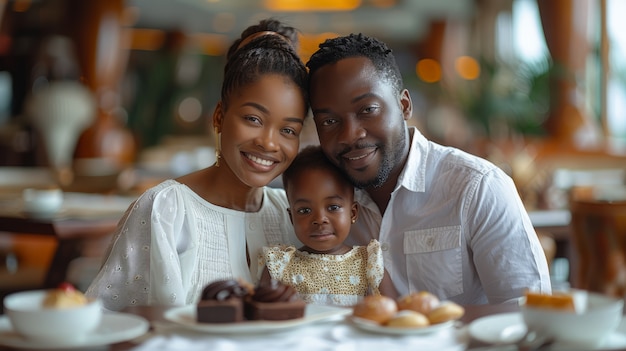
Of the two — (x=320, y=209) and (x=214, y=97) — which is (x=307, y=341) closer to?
(x=320, y=209)

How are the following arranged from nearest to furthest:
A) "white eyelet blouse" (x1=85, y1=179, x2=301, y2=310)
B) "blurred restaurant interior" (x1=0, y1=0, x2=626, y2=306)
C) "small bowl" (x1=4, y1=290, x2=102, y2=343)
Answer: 1. "small bowl" (x1=4, y1=290, x2=102, y2=343)
2. "white eyelet blouse" (x1=85, y1=179, x2=301, y2=310)
3. "blurred restaurant interior" (x1=0, y1=0, x2=626, y2=306)

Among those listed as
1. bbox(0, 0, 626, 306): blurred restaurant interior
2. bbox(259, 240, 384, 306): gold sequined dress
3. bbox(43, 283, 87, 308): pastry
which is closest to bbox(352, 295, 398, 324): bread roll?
bbox(43, 283, 87, 308): pastry

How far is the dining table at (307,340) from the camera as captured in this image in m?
1.36

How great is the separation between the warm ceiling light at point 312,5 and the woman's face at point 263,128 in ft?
44.9

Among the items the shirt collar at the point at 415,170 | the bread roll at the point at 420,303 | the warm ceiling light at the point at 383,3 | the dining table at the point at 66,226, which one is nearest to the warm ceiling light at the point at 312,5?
the warm ceiling light at the point at 383,3

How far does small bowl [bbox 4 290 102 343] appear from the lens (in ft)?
4.27

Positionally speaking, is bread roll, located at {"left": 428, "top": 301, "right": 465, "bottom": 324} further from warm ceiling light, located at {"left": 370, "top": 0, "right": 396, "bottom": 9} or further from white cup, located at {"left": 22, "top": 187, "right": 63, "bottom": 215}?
warm ceiling light, located at {"left": 370, "top": 0, "right": 396, "bottom": 9}

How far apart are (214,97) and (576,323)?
17.8 m

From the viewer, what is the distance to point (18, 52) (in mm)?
12656

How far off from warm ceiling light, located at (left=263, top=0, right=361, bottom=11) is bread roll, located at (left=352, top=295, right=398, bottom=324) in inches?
566

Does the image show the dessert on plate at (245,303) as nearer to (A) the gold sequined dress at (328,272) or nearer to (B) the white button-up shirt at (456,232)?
(A) the gold sequined dress at (328,272)

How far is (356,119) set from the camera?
2127 millimetres

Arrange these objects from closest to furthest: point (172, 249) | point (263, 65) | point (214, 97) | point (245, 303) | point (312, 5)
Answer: point (245, 303) → point (172, 249) → point (263, 65) → point (312, 5) → point (214, 97)

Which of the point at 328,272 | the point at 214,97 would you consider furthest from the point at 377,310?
the point at 214,97
